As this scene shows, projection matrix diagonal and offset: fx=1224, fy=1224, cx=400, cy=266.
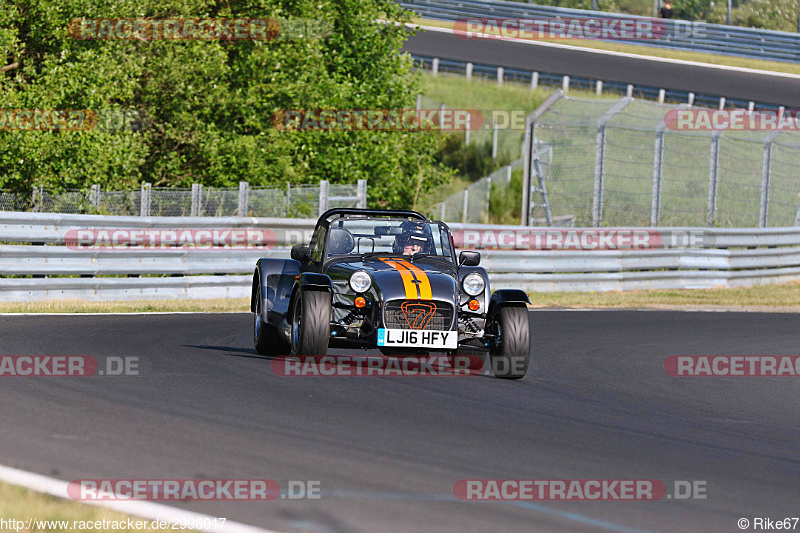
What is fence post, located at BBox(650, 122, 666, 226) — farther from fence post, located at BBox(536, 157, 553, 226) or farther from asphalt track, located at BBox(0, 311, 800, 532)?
asphalt track, located at BBox(0, 311, 800, 532)

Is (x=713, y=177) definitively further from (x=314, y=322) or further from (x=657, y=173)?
(x=314, y=322)

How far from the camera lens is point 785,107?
3572 centimetres

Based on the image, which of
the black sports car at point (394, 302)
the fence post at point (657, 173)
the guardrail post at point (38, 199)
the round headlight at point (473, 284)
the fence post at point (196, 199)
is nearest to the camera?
the black sports car at point (394, 302)

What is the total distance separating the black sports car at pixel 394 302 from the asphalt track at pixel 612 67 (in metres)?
27.6

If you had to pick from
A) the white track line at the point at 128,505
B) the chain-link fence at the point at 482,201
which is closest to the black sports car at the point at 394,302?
the white track line at the point at 128,505

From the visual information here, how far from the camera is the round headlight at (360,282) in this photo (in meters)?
10.0

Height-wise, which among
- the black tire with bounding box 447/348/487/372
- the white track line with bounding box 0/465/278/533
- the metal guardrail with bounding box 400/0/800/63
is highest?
the metal guardrail with bounding box 400/0/800/63

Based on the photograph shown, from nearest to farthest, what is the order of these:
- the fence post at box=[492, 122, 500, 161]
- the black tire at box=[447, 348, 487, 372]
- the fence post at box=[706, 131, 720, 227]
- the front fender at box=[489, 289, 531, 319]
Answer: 1. the front fender at box=[489, 289, 531, 319]
2. the black tire at box=[447, 348, 487, 372]
3. the fence post at box=[706, 131, 720, 227]
4. the fence post at box=[492, 122, 500, 161]

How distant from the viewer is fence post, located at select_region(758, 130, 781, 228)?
24.2 m

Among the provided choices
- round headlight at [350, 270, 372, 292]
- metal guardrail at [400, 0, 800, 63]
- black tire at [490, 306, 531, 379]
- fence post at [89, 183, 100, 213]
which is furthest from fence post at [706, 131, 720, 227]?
metal guardrail at [400, 0, 800, 63]

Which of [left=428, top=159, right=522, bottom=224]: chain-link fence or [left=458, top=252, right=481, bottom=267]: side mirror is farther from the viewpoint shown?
[left=428, top=159, right=522, bottom=224]: chain-link fence

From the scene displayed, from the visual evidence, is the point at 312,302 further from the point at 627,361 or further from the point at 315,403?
the point at 627,361

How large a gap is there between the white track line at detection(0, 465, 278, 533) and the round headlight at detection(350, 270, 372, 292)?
4658 mm

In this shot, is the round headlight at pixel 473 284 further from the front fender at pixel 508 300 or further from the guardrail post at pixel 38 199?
the guardrail post at pixel 38 199
